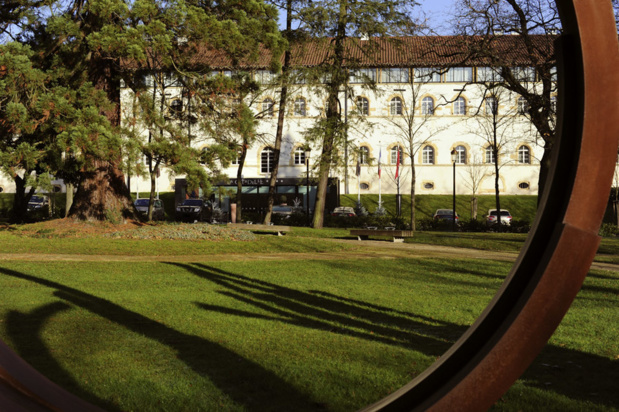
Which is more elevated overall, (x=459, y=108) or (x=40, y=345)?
(x=459, y=108)

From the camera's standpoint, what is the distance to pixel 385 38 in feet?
75.2

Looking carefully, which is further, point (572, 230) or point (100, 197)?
point (100, 197)

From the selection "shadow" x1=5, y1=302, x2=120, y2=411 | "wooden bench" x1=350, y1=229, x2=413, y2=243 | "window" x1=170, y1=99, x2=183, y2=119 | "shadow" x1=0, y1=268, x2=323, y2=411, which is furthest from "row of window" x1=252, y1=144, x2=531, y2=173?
"shadow" x1=0, y1=268, x2=323, y2=411

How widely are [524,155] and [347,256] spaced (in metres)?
38.9

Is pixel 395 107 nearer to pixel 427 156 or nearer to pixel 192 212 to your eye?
pixel 427 156

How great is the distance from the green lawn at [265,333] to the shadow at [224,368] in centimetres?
1

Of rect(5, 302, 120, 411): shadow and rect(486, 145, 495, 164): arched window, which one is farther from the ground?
rect(486, 145, 495, 164): arched window

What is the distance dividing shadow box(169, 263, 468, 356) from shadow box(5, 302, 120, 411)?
6.44ft

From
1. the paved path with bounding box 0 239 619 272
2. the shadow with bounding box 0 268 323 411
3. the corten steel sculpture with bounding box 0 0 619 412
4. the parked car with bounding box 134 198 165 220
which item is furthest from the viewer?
the parked car with bounding box 134 198 165 220

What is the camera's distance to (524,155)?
49906 millimetres

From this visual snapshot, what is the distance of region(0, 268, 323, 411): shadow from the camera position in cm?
431

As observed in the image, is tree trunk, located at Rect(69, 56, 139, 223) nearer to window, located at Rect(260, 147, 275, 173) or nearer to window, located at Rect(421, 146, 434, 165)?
window, located at Rect(260, 147, 275, 173)

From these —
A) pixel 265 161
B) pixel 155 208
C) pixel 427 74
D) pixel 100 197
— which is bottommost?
pixel 155 208

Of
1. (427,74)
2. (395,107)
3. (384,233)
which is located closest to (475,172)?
(395,107)
